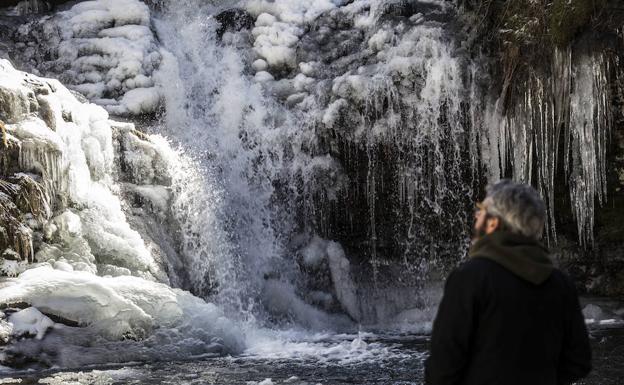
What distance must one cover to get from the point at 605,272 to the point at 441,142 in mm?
3366

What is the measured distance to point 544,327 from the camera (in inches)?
96.7

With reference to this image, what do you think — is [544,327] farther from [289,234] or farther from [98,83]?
[98,83]

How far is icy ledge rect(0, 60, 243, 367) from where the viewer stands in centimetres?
676

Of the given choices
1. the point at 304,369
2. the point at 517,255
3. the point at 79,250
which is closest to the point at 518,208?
the point at 517,255

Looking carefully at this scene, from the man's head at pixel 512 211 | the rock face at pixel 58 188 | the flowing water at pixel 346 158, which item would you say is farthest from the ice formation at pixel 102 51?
the man's head at pixel 512 211

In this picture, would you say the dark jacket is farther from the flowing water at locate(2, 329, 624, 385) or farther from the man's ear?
the flowing water at locate(2, 329, 624, 385)

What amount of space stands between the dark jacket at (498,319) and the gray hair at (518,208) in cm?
6

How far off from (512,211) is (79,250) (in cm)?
637

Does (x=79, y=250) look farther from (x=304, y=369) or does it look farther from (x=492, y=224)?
(x=492, y=224)

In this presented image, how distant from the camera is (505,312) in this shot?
2.39 metres

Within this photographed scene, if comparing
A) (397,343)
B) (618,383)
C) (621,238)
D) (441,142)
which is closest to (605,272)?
(621,238)

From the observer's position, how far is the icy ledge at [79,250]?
676 centimetres

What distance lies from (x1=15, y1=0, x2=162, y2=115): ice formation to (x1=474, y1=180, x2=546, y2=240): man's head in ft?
32.0

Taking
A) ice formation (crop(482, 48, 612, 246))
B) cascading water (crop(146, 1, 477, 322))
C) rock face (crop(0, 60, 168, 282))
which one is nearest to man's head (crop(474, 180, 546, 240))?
rock face (crop(0, 60, 168, 282))
